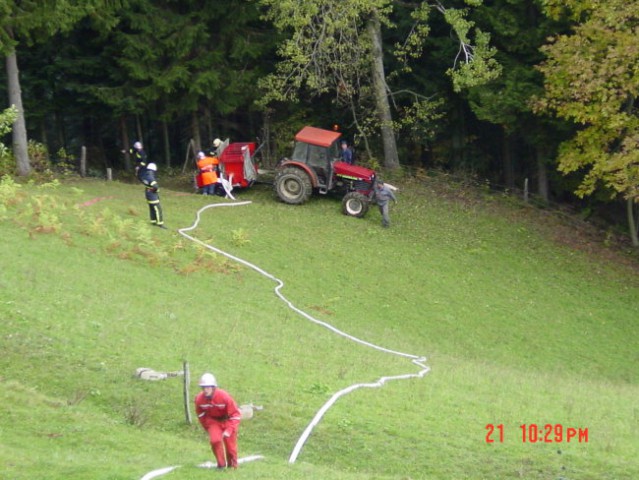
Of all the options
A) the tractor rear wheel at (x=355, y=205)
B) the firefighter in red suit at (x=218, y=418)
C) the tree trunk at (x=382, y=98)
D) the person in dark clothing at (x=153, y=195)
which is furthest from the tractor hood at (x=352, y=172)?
A: the firefighter in red suit at (x=218, y=418)

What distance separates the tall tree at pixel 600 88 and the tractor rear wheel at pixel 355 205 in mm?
7127

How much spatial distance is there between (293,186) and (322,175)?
3.67ft

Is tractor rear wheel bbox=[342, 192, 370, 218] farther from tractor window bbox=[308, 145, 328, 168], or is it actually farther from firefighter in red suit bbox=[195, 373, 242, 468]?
firefighter in red suit bbox=[195, 373, 242, 468]

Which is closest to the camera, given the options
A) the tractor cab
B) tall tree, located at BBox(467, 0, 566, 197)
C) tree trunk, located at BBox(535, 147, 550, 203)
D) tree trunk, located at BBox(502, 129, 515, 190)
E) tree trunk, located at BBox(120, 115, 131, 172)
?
the tractor cab

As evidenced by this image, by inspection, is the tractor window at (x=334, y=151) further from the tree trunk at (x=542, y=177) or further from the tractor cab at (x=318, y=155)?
the tree trunk at (x=542, y=177)

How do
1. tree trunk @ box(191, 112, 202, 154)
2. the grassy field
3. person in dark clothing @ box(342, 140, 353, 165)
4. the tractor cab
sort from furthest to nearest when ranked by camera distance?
1. tree trunk @ box(191, 112, 202, 154)
2. person in dark clothing @ box(342, 140, 353, 165)
3. the tractor cab
4. the grassy field

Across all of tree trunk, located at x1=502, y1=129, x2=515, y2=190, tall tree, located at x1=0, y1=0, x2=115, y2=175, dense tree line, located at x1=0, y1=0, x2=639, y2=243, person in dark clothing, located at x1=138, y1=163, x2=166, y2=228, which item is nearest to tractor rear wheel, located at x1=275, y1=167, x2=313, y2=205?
dense tree line, located at x1=0, y1=0, x2=639, y2=243

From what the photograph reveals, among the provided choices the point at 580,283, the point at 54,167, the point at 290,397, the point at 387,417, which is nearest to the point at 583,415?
the point at 387,417

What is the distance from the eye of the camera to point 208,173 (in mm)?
33406

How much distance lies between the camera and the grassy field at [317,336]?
14.0 meters

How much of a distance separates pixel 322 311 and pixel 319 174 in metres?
9.68

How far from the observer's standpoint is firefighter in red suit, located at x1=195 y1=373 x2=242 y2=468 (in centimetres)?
1205
